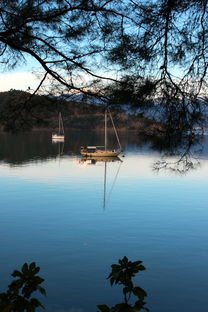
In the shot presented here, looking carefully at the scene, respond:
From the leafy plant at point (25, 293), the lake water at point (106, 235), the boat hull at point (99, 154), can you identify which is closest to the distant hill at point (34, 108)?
the lake water at point (106, 235)

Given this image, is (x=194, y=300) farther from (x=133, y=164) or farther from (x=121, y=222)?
(x=133, y=164)

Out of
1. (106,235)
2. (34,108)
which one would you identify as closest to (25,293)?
(34,108)

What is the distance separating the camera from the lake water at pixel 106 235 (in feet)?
26.3

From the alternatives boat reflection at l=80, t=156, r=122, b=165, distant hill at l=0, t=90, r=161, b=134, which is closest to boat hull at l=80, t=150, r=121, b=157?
boat reflection at l=80, t=156, r=122, b=165

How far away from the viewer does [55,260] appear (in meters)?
10.1

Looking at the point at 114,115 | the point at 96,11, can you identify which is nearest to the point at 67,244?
the point at 114,115

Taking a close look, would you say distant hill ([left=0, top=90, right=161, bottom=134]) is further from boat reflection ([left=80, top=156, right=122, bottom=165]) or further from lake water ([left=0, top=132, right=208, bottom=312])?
boat reflection ([left=80, top=156, right=122, bottom=165])

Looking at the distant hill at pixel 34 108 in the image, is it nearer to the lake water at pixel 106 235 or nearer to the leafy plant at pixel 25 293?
the lake water at pixel 106 235

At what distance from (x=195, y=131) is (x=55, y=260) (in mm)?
7123

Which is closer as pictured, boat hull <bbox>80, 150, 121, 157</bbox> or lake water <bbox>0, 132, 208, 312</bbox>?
lake water <bbox>0, 132, 208, 312</bbox>

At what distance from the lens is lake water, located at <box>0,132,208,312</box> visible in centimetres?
802

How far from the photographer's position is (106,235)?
42.2 feet

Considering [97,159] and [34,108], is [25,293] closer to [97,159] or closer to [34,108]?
[34,108]

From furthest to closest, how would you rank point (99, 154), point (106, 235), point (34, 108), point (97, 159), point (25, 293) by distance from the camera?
point (97, 159) < point (99, 154) < point (106, 235) < point (34, 108) < point (25, 293)
